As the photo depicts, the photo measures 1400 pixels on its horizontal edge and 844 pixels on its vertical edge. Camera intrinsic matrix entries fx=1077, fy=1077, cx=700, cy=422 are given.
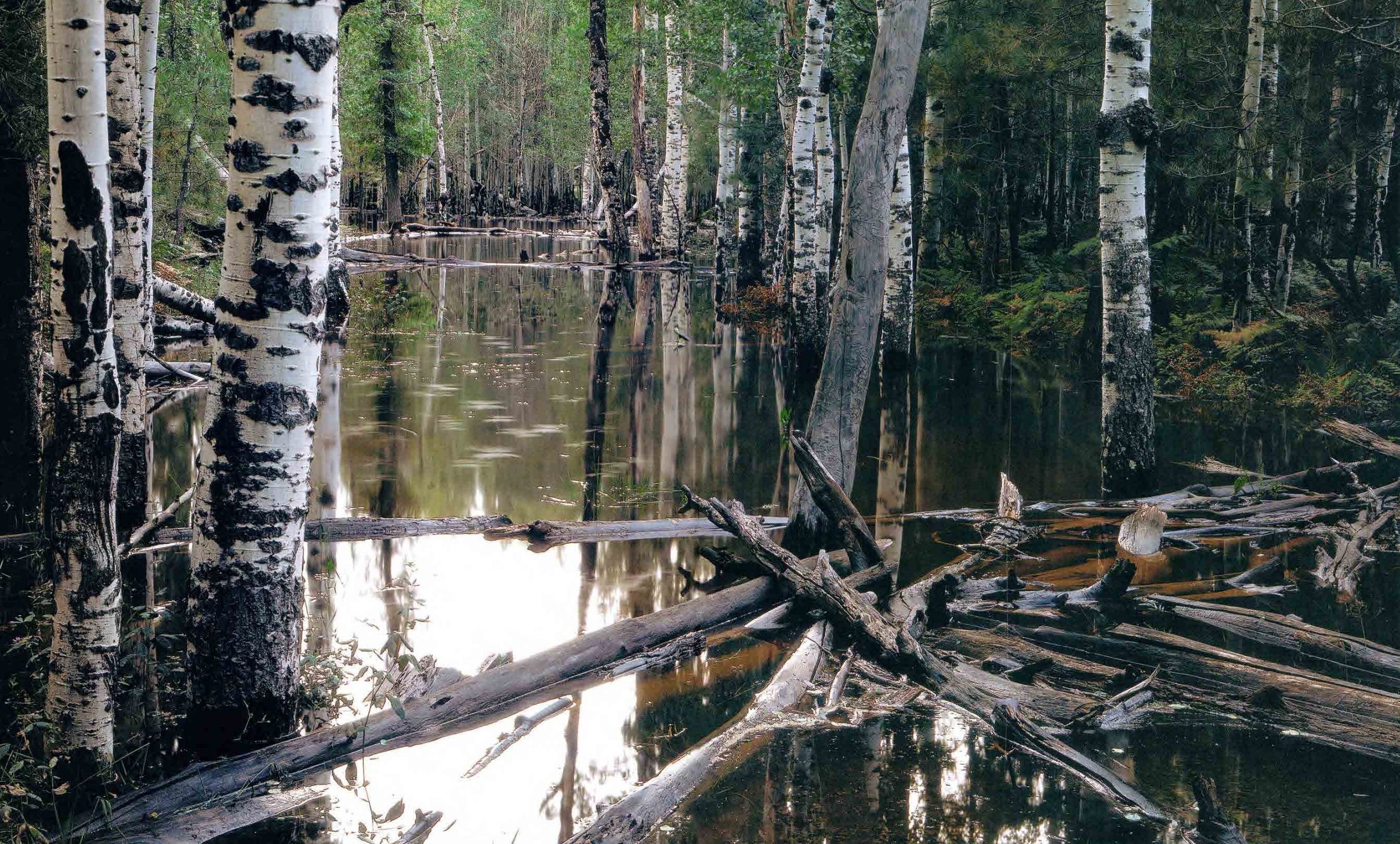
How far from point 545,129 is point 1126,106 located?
69.5 metres

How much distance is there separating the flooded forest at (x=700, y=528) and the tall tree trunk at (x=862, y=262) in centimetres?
3

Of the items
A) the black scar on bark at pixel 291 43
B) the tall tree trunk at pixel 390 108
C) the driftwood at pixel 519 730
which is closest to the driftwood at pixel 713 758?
the driftwood at pixel 519 730

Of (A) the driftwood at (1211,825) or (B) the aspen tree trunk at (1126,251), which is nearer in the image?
(A) the driftwood at (1211,825)

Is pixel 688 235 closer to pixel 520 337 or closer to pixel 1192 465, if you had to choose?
pixel 520 337

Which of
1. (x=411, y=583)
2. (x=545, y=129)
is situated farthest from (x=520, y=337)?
(x=545, y=129)

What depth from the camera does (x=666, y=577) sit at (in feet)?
25.8

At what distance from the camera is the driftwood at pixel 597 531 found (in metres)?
8.42

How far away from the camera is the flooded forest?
4465 mm

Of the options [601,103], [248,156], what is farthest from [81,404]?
[601,103]

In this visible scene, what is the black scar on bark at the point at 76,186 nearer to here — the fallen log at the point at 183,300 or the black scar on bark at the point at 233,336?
the black scar on bark at the point at 233,336

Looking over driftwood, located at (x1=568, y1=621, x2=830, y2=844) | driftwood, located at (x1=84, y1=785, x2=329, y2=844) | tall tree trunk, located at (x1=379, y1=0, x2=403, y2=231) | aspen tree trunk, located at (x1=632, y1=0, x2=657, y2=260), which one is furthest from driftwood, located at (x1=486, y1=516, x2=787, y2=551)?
tall tree trunk, located at (x1=379, y1=0, x2=403, y2=231)

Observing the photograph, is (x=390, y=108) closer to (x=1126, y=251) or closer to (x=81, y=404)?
(x=1126, y=251)

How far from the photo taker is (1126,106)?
9.75m

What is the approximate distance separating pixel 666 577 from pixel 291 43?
4.55m
